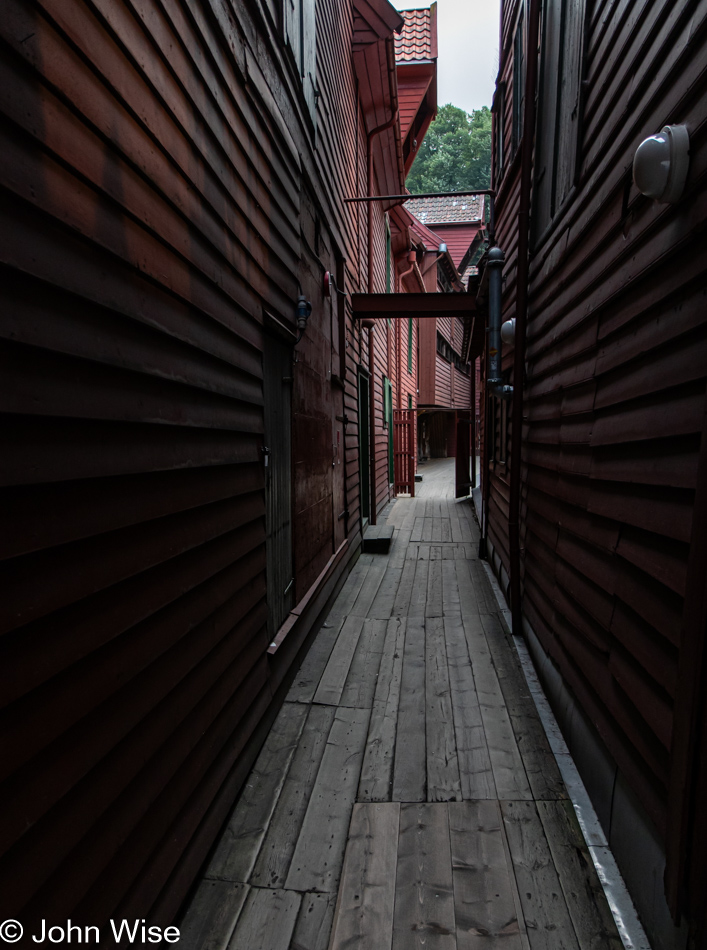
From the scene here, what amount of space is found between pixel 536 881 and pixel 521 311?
3.52m

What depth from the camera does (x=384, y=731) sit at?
2842 mm

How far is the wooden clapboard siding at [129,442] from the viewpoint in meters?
1.03

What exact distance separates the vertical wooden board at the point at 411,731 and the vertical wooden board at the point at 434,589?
67 centimetres

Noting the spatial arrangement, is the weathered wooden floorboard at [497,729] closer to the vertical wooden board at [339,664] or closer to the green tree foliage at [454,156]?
the vertical wooden board at [339,664]

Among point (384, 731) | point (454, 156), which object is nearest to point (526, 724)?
point (384, 731)

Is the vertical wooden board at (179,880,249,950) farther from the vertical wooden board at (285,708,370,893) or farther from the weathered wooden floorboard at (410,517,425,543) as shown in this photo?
the weathered wooden floorboard at (410,517,425,543)

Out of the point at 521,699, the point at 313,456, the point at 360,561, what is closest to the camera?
the point at 521,699

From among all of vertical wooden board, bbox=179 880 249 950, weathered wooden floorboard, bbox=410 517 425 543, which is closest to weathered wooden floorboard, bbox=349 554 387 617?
weathered wooden floorboard, bbox=410 517 425 543

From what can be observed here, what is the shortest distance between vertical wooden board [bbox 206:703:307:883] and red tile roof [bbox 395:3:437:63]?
34.4 ft

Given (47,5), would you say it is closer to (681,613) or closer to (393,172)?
(681,613)

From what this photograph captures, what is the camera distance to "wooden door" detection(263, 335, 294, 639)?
301 centimetres

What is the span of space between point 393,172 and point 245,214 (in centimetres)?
872

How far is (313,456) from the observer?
13.7 ft

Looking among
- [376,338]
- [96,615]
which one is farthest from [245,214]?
[376,338]
